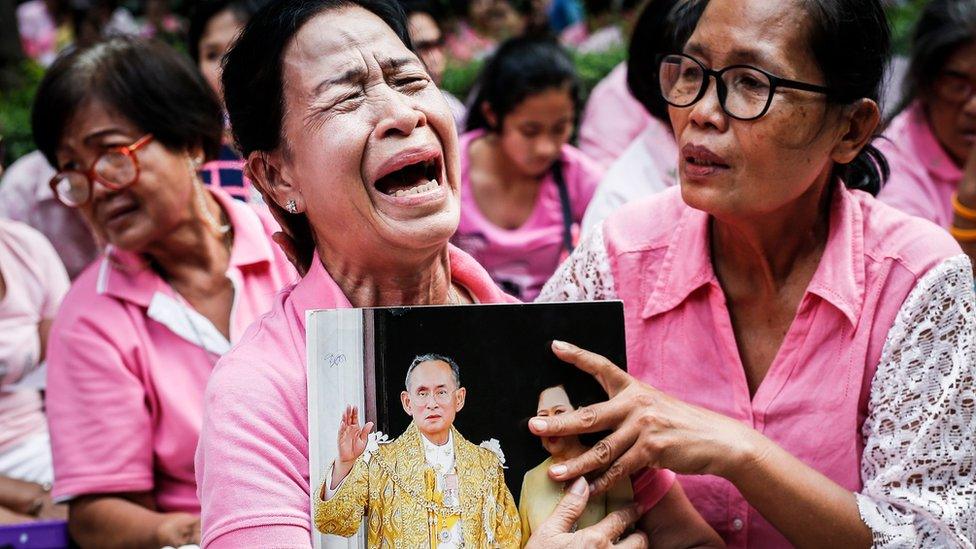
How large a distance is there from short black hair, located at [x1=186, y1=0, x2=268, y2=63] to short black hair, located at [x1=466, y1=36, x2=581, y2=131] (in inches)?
44.2

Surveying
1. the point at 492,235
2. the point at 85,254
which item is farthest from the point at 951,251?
the point at 85,254

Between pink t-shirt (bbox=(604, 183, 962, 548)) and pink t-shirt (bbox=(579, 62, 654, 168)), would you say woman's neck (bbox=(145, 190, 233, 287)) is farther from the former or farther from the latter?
pink t-shirt (bbox=(579, 62, 654, 168))

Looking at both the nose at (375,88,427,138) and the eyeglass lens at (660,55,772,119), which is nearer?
the nose at (375,88,427,138)

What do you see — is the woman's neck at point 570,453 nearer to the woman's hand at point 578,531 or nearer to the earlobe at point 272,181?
the woman's hand at point 578,531

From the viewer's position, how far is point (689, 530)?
7.25 feet

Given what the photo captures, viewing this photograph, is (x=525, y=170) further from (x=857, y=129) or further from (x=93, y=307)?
(x=857, y=129)

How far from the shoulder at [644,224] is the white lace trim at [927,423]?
55 centimetres

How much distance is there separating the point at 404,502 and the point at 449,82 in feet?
16.8

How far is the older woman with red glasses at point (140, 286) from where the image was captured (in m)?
3.06

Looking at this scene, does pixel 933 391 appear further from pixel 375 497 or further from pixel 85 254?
pixel 85 254

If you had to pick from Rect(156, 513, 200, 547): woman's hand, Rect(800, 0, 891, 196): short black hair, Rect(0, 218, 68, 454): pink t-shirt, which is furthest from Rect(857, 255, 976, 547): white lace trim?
Rect(0, 218, 68, 454): pink t-shirt

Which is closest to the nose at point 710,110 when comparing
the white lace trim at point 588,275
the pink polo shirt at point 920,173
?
the white lace trim at point 588,275

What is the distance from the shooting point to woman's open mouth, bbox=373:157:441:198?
6.93 feet

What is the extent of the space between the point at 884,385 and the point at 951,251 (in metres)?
0.31
